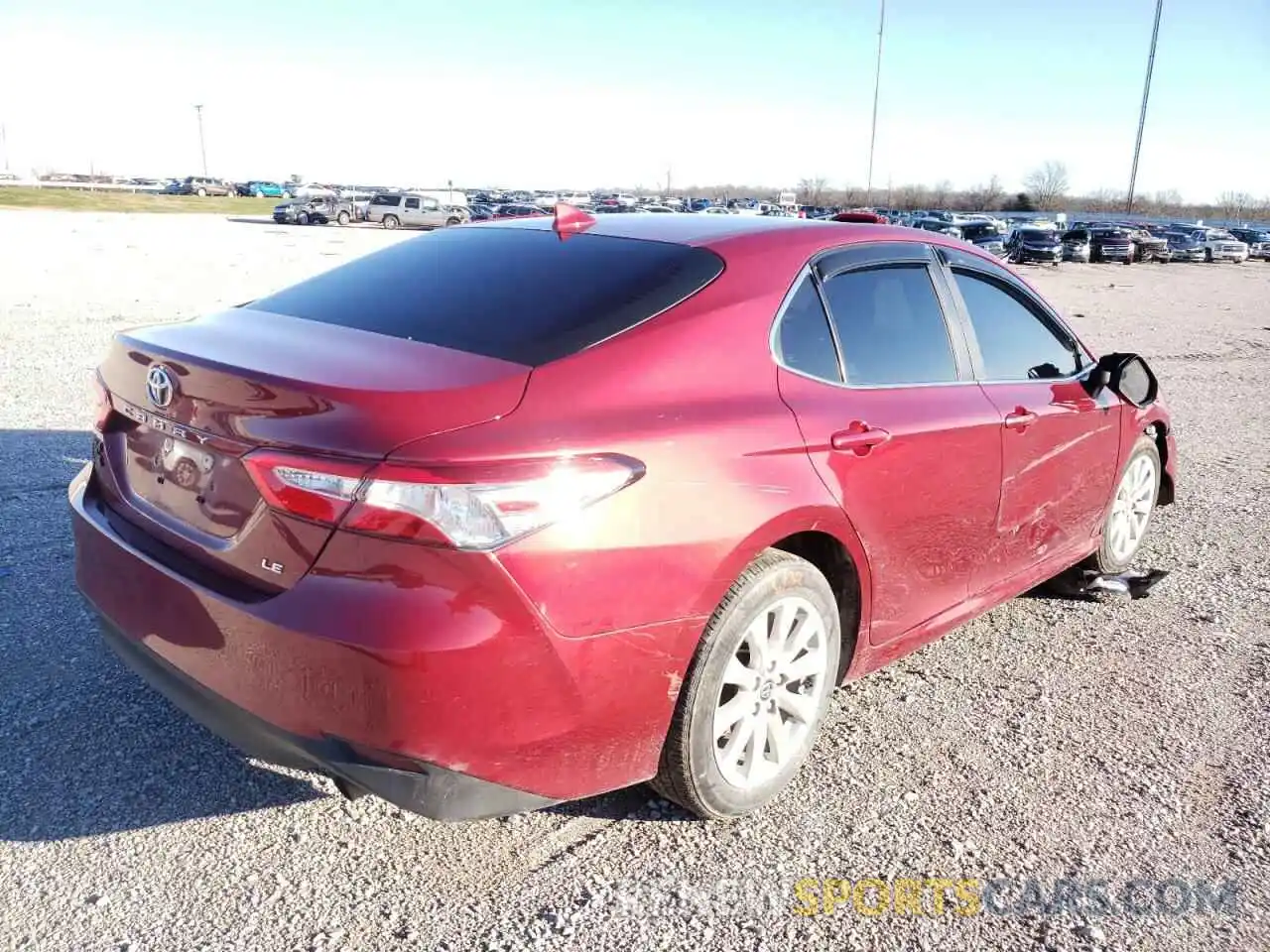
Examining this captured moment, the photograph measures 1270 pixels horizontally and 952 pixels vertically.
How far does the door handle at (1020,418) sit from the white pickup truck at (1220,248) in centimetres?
5154

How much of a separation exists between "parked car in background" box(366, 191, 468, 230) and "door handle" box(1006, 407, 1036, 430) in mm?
48551

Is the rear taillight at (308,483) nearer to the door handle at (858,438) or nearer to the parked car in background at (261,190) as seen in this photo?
the door handle at (858,438)

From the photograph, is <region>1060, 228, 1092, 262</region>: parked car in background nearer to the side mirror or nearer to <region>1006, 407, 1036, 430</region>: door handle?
the side mirror

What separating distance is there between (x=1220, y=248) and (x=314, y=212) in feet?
146

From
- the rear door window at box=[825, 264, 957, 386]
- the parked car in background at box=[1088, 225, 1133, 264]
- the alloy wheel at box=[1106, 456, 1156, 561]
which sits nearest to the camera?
the rear door window at box=[825, 264, 957, 386]

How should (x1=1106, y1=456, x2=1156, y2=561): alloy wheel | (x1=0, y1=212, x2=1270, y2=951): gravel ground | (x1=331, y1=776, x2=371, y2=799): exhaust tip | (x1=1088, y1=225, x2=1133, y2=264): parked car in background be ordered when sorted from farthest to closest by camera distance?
(x1=1088, y1=225, x2=1133, y2=264): parked car in background
(x1=1106, y1=456, x2=1156, y2=561): alloy wheel
(x1=0, y1=212, x2=1270, y2=951): gravel ground
(x1=331, y1=776, x2=371, y2=799): exhaust tip

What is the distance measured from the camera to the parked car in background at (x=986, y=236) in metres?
39.1

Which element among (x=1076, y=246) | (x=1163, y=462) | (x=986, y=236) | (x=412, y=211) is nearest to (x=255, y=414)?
(x=1163, y=462)

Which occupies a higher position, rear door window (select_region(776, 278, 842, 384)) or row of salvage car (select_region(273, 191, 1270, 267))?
rear door window (select_region(776, 278, 842, 384))

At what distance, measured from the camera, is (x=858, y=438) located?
2961 millimetres

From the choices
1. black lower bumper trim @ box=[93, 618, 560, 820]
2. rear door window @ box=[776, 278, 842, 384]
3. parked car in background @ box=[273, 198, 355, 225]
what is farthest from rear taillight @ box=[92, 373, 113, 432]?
parked car in background @ box=[273, 198, 355, 225]

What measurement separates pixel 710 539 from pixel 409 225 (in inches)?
2012

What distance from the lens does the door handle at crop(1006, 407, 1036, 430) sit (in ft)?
12.0
